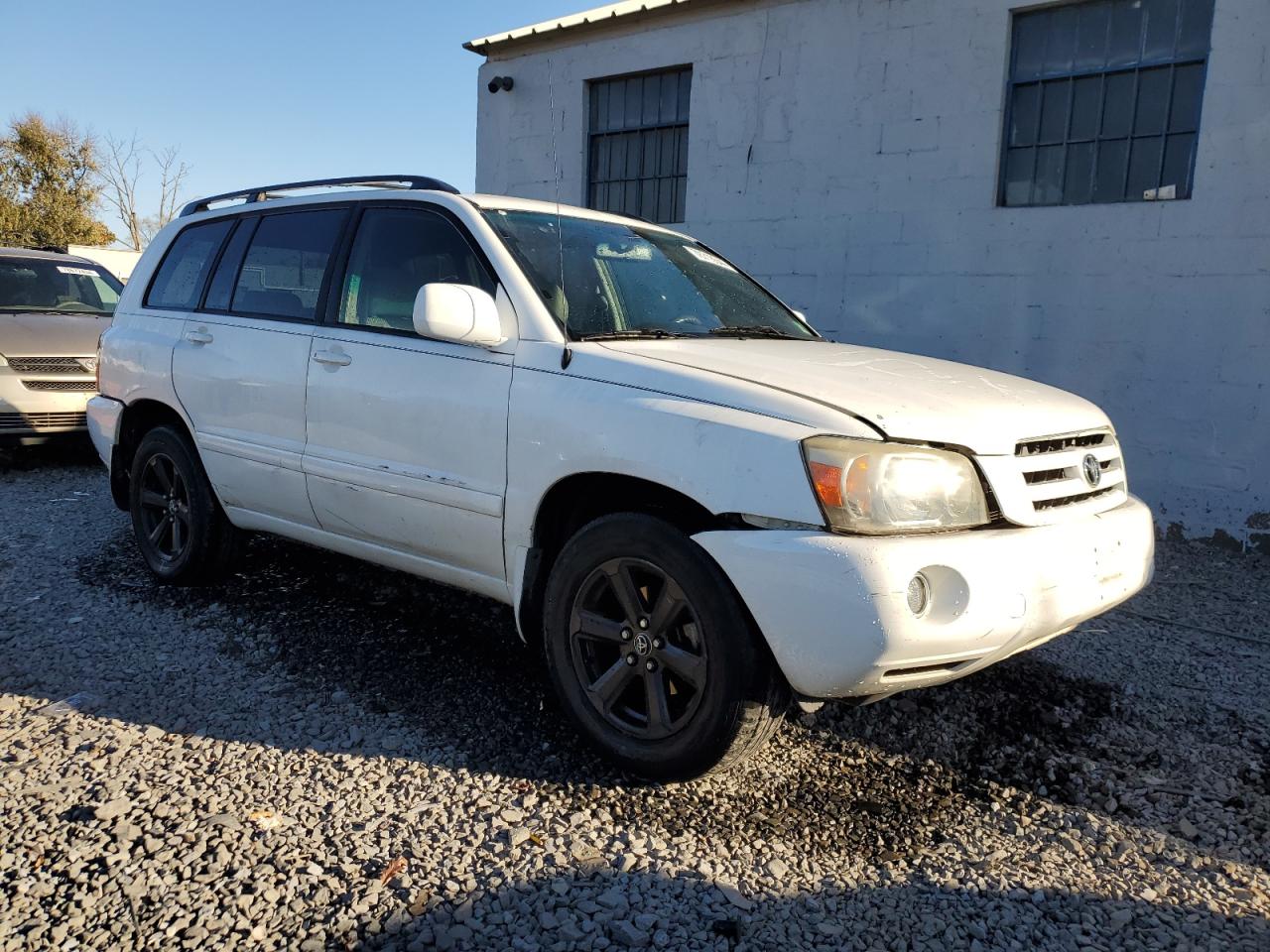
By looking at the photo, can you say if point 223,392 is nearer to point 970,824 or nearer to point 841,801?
point 841,801

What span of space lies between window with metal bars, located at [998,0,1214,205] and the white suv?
149 inches

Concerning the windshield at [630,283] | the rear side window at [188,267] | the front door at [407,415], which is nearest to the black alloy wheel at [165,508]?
the rear side window at [188,267]

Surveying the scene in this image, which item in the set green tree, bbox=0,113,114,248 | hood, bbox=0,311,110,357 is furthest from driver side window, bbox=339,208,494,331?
green tree, bbox=0,113,114,248

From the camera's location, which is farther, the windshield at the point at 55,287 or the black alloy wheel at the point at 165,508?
the windshield at the point at 55,287

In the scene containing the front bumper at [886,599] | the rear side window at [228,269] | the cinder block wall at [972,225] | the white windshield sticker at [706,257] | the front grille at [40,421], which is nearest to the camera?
the front bumper at [886,599]

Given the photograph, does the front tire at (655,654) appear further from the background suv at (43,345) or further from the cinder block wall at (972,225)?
the background suv at (43,345)

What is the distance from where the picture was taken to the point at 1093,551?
9.38 ft

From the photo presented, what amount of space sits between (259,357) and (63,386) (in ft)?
16.5

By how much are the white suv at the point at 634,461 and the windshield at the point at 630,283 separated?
0.05 feet

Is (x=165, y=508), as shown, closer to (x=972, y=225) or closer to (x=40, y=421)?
(x=40, y=421)

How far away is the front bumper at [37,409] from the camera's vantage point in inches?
304

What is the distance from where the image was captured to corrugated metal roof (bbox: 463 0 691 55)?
8.63 metres

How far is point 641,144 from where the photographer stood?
30.4ft

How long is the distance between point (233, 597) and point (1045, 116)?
6.21 metres
